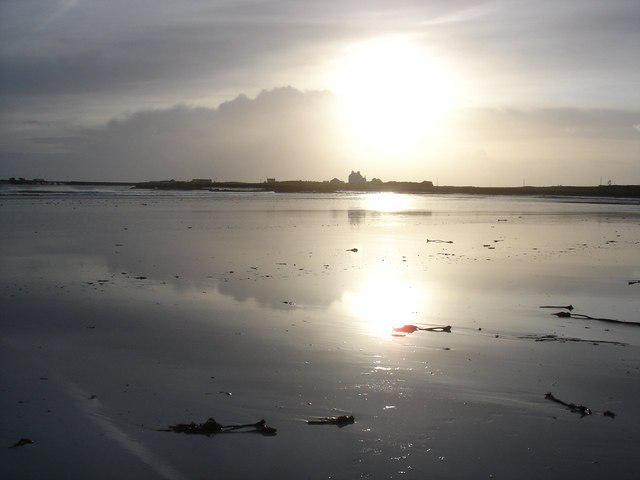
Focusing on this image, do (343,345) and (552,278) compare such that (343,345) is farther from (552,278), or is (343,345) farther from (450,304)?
(552,278)

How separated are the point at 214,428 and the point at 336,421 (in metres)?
1.31

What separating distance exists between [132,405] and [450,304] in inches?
307

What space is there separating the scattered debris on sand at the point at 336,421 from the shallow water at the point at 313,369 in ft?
0.32

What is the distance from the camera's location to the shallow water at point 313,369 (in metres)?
5.93

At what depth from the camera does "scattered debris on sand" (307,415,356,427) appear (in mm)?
6676

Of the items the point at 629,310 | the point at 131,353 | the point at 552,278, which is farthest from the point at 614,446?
the point at 552,278

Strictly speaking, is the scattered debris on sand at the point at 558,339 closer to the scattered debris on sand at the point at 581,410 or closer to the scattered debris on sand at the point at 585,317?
the scattered debris on sand at the point at 585,317

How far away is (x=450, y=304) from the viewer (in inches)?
515

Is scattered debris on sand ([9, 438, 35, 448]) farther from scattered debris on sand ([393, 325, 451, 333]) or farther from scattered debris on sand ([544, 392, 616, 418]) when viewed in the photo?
scattered debris on sand ([393, 325, 451, 333])

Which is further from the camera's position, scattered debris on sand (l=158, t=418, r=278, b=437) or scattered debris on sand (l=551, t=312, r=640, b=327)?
scattered debris on sand (l=551, t=312, r=640, b=327)

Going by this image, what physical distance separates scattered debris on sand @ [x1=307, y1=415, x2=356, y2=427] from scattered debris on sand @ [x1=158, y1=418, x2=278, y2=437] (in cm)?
48

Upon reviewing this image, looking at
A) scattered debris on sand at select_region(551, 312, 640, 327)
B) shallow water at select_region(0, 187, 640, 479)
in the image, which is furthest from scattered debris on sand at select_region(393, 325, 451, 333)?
scattered debris on sand at select_region(551, 312, 640, 327)

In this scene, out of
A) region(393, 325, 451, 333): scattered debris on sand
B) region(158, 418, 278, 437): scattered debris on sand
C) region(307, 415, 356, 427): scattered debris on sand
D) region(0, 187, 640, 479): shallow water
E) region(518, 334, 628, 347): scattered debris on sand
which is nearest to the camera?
region(0, 187, 640, 479): shallow water

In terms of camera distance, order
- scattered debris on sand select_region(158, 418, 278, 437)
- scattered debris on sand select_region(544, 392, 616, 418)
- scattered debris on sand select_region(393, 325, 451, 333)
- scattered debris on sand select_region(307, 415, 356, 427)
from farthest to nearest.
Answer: scattered debris on sand select_region(393, 325, 451, 333) → scattered debris on sand select_region(544, 392, 616, 418) → scattered debris on sand select_region(307, 415, 356, 427) → scattered debris on sand select_region(158, 418, 278, 437)
